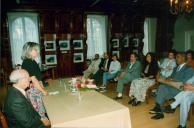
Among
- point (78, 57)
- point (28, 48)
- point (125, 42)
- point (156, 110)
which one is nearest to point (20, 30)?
point (78, 57)

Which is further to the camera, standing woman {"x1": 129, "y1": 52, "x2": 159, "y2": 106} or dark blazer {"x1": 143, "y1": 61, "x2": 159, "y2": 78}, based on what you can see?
dark blazer {"x1": 143, "y1": 61, "x2": 159, "y2": 78}

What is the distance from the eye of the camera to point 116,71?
652 centimetres

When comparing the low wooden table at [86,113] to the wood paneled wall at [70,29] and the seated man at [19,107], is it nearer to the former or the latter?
the seated man at [19,107]

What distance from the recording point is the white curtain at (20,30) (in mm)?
7684

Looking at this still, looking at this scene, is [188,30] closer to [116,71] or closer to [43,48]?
[116,71]

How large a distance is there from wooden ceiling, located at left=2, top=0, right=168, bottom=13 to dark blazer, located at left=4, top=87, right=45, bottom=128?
5926 mm

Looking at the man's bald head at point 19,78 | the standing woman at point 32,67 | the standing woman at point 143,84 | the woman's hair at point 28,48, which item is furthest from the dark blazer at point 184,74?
the man's bald head at point 19,78

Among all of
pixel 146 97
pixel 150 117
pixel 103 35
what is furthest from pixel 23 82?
pixel 103 35

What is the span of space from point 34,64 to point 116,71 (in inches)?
151

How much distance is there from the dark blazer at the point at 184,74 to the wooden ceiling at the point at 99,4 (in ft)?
16.8

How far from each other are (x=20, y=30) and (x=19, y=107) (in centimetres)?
630

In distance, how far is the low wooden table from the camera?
2219 mm

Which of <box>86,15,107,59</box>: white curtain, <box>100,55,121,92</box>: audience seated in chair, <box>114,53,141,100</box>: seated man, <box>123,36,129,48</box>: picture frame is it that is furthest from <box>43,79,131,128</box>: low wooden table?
<box>123,36,129,48</box>: picture frame

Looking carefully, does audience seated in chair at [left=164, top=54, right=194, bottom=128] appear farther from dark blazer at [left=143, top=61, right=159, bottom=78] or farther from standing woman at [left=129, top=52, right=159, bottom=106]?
dark blazer at [left=143, top=61, right=159, bottom=78]
